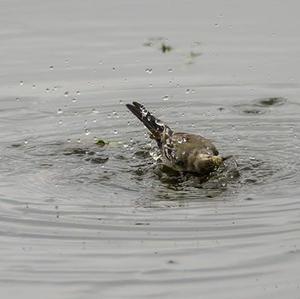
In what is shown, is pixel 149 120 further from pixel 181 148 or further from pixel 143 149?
pixel 181 148

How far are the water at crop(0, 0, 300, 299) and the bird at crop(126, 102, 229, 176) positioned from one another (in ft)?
0.49

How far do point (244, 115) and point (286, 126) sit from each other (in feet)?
1.86

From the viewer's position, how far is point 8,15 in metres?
15.0

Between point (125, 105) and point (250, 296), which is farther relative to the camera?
point (125, 105)

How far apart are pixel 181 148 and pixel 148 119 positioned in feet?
2.11

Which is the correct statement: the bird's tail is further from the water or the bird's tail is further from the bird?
the water

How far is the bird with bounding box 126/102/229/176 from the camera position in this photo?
1073 cm

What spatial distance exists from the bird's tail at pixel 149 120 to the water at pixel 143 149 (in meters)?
0.21

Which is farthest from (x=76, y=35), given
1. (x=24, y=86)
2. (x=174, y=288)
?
(x=174, y=288)

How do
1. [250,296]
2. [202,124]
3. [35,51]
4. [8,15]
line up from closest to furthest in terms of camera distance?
1. [250,296]
2. [202,124]
3. [35,51]
4. [8,15]

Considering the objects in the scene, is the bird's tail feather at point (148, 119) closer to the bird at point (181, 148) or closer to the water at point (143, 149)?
the bird at point (181, 148)

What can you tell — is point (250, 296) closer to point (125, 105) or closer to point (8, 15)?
point (125, 105)

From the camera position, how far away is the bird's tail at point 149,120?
11.4 m

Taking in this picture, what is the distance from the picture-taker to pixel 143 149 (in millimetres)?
A: 11562
